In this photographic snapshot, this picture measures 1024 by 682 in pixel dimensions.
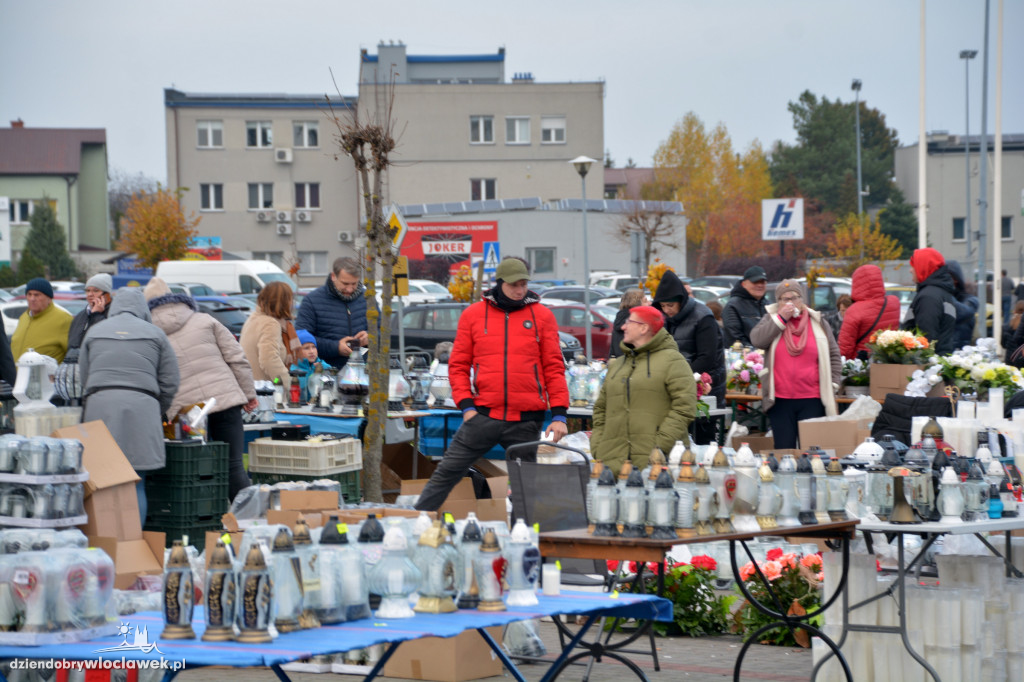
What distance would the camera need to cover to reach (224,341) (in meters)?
8.23

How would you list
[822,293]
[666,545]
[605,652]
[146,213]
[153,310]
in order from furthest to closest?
[146,213], [822,293], [153,310], [605,652], [666,545]

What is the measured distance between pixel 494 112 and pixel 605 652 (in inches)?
1936

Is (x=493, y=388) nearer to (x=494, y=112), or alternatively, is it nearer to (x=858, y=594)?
(x=858, y=594)

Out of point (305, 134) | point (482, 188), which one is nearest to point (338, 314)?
point (482, 188)

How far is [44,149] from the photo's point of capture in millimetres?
62531

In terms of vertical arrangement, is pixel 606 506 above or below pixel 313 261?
below

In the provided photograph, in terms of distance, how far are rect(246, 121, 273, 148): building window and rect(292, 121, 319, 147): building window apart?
118 cm

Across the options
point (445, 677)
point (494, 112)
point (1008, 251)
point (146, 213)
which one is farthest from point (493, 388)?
point (1008, 251)

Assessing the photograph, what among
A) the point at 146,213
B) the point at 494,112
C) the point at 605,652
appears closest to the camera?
the point at 605,652

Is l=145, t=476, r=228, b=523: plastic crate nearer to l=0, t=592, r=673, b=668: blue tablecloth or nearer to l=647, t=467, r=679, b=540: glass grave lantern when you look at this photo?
l=0, t=592, r=673, b=668: blue tablecloth

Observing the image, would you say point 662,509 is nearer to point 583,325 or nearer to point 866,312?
point 866,312

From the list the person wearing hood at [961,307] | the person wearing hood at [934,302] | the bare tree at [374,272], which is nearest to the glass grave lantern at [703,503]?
the bare tree at [374,272]

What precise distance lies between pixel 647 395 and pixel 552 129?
4781 cm

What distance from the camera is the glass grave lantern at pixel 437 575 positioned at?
3.76 m
